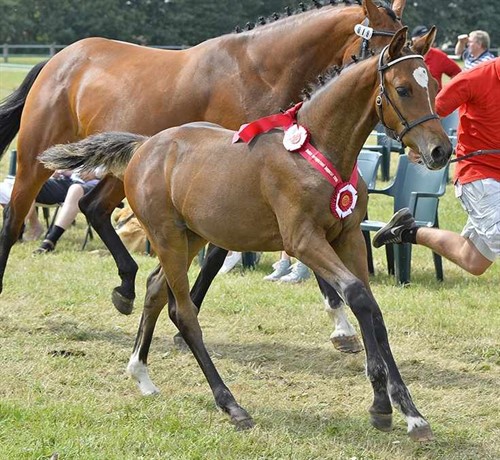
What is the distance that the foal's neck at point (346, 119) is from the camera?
16.4 feet

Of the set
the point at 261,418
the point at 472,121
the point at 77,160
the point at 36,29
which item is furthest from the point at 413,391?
the point at 36,29

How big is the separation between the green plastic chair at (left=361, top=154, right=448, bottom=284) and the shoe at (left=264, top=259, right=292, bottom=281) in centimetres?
77

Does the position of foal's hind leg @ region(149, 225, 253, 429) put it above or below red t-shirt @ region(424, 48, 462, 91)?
above

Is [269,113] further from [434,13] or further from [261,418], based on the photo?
[434,13]

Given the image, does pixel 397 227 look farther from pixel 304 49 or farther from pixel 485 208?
pixel 304 49

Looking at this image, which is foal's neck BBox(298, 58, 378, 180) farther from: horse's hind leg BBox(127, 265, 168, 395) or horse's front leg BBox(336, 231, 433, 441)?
horse's hind leg BBox(127, 265, 168, 395)

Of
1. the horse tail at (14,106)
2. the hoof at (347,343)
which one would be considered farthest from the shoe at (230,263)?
the hoof at (347,343)

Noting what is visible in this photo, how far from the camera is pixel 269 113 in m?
6.44

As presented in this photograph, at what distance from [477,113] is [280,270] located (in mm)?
3113

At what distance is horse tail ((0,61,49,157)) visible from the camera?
331 inches

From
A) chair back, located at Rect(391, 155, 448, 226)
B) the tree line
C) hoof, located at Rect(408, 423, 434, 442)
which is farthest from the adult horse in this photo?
the tree line

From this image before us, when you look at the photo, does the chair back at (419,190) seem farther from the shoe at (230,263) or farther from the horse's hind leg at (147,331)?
the horse's hind leg at (147,331)

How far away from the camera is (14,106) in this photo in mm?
8414

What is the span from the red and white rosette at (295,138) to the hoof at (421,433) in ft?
4.80
